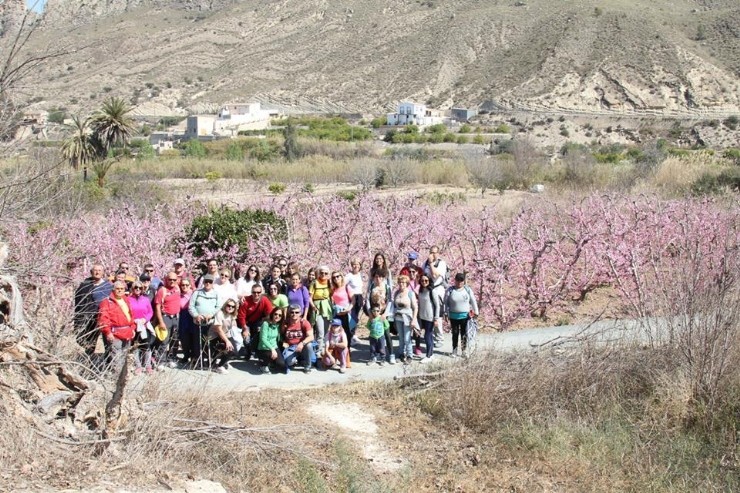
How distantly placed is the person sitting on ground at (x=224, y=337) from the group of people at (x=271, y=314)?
0.01m

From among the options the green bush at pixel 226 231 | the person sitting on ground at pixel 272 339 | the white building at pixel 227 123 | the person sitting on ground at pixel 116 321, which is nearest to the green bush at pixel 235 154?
the white building at pixel 227 123

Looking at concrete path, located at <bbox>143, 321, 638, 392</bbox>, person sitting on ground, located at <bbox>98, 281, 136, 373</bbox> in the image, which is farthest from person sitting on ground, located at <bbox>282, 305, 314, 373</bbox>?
person sitting on ground, located at <bbox>98, 281, 136, 373</bbox>

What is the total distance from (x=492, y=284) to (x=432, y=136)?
49908mm

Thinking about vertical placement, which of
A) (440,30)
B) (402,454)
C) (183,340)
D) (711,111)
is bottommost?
(402,454)

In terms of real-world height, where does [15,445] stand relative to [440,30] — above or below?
below

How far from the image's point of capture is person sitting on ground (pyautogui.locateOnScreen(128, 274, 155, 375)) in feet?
30.6

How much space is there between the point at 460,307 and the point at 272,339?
2.57 meters

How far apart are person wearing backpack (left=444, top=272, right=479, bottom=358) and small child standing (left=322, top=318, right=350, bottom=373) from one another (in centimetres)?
150

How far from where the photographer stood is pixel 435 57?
8756 cm

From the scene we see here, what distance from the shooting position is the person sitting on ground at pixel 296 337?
10.1 meters

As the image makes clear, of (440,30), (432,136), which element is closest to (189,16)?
(440,30)

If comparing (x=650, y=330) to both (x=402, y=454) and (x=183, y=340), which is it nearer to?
(x=402, y=454)

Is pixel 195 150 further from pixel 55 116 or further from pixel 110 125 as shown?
pixel 55 116

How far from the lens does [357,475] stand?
7.47 m
